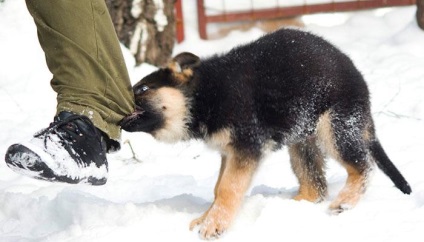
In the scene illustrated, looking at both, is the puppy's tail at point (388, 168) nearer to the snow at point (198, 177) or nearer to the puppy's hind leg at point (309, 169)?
the snow at point (198, 177)

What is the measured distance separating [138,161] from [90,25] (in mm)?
1898

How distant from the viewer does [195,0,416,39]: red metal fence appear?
743 centimetres

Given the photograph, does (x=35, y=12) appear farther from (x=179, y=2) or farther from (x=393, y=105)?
(x=179, y=2)

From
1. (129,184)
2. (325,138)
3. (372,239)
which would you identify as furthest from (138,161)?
(372,239)

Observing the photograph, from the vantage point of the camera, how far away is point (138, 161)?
5.07 meters

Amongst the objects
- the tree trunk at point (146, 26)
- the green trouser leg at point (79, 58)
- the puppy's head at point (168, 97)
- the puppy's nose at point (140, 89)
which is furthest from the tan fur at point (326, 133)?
the tree trunk at point (146, 26)

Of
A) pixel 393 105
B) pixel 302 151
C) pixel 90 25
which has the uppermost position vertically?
pixel 90 25

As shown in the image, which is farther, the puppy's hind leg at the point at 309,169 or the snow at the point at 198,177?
the puppy's hind leg at the point at 309,169

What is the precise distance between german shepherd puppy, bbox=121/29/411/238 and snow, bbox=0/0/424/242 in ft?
0.56

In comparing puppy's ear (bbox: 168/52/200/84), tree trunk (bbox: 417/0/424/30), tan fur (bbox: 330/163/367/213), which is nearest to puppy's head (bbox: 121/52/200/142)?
puppy's ear (bbox: 168/52/200/84)

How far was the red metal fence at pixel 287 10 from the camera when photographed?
24.4 ft

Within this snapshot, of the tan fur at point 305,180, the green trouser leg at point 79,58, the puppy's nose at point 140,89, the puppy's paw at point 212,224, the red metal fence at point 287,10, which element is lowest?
Result: the red metal fence at point 287,10

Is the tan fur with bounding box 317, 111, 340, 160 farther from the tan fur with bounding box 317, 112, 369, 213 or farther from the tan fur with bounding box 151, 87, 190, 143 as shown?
the tan fur with bounding box 151, 87, 190, 143

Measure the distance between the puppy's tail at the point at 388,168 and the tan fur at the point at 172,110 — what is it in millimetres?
1017
